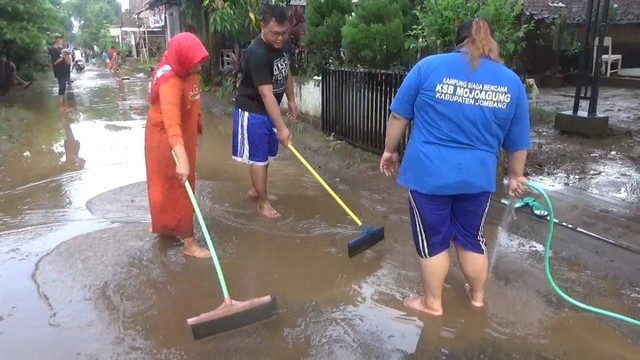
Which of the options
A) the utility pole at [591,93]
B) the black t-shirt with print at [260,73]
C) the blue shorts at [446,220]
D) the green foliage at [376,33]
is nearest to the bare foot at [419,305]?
the blue shorts at [446,220]

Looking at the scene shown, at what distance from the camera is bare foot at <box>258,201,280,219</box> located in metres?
4.56

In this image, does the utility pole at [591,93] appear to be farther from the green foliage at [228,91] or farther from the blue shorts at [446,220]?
the green foliage at [228,91]

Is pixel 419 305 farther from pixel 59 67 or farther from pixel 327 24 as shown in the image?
pixel 59 67

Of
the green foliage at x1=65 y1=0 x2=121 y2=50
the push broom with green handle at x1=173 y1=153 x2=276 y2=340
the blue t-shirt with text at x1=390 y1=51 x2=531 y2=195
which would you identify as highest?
the green foliage at x1=65 y1=0 x2=121 y2=50

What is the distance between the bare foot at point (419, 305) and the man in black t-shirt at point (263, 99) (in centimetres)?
166

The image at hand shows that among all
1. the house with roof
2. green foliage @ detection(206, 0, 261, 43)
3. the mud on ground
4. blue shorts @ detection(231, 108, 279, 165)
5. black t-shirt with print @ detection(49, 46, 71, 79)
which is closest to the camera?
blue shorts @ detection(231, 108, 279, 165)

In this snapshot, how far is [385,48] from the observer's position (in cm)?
781

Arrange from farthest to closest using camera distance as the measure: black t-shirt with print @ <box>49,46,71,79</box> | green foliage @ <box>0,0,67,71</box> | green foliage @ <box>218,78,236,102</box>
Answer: green foliage @ <box>0,0,67,71</box>
black t-shirt with print @ <box>49,46,71,79</box>
green foliage @ <box>218,78,236,102</box>

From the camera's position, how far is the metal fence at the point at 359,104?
6336 mm

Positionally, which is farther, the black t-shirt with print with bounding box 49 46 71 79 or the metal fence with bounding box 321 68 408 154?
the black t-shirt with print with bounding box 49 46 71 79

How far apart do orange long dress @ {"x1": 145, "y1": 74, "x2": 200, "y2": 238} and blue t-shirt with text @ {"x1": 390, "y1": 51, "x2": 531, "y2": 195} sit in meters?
1.55

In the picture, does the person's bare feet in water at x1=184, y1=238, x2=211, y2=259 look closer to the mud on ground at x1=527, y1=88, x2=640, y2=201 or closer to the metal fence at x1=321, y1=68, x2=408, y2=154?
the metal fence at x1=321, y1=68, x2=408, y2=154

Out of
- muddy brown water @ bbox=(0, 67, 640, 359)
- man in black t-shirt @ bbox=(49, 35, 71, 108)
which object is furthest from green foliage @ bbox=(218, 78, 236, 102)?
muddy brown water @ bbox=(0, 67, 640, 359)

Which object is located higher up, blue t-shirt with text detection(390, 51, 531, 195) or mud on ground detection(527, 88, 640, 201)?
blue t-shirt with text detection(390, 51, 531, 195)
